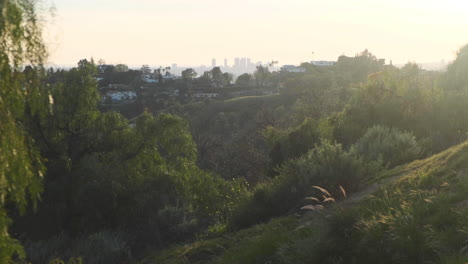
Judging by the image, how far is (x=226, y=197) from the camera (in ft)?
56.2

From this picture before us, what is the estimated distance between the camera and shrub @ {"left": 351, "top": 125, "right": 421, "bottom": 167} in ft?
40.2

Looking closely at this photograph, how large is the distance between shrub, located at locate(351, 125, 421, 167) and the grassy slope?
11.8 ft

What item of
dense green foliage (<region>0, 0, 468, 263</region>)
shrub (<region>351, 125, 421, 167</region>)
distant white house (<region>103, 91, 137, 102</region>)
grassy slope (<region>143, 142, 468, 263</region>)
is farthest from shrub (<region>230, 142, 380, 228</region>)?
distant white house (<region>103, 91, 137, 102</region>)

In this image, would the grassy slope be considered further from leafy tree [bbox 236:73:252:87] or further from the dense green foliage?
leafy tree [bbox 236:73:252:87]

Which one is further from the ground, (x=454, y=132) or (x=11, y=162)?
(x=11, y=162)

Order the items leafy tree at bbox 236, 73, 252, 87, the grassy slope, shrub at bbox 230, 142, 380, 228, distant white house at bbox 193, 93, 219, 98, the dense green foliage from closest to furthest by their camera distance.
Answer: the dense green foliage, the grassy slope, shrub at bbox 230, 142, 380, 228, distant white house at bbox 193, 93, 219, 98, leafy tree at bbox 236, 73, 252, 87

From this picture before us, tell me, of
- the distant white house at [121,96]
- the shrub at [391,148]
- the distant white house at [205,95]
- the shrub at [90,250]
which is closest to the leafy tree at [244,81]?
the distant white house at [205,95]

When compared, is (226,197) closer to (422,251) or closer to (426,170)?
(426,170)

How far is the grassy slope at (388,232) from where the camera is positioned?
543 cm

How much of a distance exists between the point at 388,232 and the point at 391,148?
7451 millimetres

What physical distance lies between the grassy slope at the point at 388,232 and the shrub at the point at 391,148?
11.8ft

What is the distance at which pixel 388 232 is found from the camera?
583 cm

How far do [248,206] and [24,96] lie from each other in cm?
753

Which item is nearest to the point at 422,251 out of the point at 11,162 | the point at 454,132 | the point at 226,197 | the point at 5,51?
the point at 11,162
